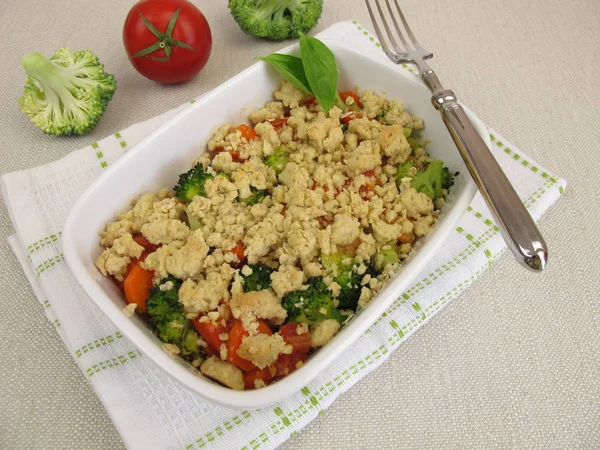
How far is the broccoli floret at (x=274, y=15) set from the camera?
1870 mm

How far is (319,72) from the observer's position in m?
1.32

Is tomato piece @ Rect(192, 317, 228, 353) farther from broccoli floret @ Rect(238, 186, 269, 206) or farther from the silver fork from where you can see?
the silver fork

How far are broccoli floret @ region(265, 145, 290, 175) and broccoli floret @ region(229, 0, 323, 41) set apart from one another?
78cm

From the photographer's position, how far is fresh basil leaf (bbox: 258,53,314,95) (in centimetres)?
135

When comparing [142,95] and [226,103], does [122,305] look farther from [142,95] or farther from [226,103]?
[142,95]

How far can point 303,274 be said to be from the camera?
1.09 meters

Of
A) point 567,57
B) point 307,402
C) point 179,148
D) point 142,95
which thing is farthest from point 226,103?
point 567,57

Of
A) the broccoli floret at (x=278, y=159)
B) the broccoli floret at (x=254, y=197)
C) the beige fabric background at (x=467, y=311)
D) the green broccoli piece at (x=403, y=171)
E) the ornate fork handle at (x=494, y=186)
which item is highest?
the ornate fork handle at (x=494, y=186)

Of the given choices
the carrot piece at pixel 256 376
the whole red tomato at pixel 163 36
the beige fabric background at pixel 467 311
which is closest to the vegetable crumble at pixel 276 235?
the carrot piece at pixel 256 376

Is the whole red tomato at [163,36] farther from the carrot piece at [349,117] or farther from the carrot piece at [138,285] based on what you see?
the carrot piece at [138,285]

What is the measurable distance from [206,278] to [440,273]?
1.98ft

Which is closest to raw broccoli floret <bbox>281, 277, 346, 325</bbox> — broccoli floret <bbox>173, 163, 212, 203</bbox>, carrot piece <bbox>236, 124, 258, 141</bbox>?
broccoli floret <bbox>173, 163, 212, 203</bbox>

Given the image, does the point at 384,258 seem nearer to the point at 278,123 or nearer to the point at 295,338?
the point at 295,338

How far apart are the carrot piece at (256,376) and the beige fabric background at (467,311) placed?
28 centimetres
